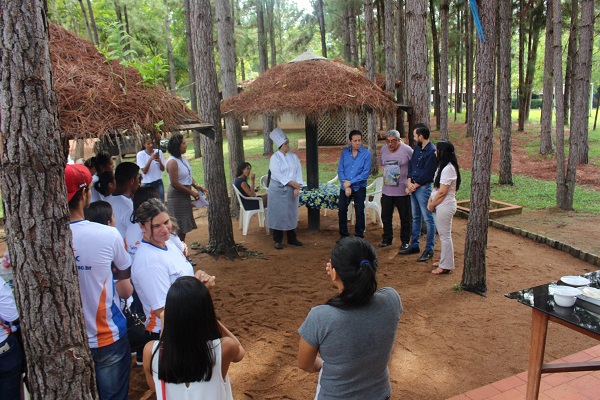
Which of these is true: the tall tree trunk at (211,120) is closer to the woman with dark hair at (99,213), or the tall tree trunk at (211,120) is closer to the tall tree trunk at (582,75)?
the woman with dark hair at (99,213)

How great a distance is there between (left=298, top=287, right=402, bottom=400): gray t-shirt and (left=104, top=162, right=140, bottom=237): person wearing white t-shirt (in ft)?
9.14

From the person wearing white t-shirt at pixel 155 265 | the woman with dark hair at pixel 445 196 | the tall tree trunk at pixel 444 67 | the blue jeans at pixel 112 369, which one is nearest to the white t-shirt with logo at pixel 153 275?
the person wearing white t-shirt at pixel 155 265

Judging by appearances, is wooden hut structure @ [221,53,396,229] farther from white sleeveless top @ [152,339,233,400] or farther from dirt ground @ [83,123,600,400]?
white sleeveless top @ [152,339,233,400]

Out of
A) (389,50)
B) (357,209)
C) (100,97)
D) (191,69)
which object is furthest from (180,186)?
(191,69)

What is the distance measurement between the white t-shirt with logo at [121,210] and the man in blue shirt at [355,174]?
→ 3.74 m

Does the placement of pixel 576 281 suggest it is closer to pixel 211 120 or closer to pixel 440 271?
pixel 440 271

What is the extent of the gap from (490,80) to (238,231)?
207 inches

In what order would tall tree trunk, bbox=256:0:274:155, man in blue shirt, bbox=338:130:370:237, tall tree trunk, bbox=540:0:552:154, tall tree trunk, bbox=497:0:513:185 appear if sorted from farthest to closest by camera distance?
tall tree trunk, bbox=256:0:274:155 → tall tree trunk, bbox=540:0:552:154 → tall tree trunk, bbox=497:0:513:185 → man in blue shirt, bbox=338:130:370:237

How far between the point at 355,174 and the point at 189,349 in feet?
17.8

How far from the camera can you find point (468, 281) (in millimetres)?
5461

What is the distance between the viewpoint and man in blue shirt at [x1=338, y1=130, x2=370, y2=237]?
7.07m

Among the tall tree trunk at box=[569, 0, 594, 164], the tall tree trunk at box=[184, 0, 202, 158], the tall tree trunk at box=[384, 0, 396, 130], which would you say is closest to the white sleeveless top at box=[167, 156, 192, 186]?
the tall tree trunk at box=[184, 0, 202, 158]

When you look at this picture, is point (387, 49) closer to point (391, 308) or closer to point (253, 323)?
point (253, 323)

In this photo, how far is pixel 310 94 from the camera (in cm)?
702
